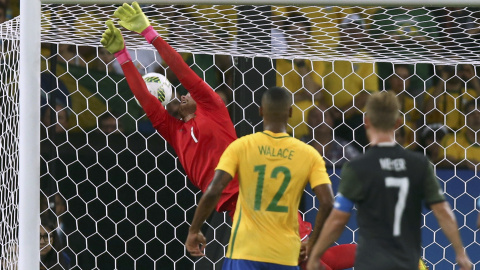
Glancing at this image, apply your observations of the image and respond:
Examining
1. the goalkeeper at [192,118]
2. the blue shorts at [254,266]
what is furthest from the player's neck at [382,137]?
the goalkeeper at [192,118]

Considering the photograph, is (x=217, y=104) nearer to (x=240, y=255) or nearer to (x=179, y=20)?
(x=179, y=20)

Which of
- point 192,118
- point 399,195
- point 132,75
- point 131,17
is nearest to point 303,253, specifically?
point 399,195

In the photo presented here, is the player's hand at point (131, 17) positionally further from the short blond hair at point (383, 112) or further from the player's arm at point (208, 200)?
the short blond hair at point (383, 112)

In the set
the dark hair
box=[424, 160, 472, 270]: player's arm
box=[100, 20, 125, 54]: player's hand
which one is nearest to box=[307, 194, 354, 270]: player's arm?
box=[424, 160, 472, 270]: player's arm

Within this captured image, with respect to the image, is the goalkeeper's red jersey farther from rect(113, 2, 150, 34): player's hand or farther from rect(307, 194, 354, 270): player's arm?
rect(307, 194, 354, 270): player's arm

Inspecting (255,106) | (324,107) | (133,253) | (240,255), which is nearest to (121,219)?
(133,253)

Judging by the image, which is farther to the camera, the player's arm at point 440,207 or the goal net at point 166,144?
the goal net at point 166,144

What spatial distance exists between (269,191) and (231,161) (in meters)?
0.20

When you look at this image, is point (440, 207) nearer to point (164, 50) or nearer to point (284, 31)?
point (164, 50)

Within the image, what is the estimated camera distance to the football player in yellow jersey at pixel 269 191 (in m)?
3.58

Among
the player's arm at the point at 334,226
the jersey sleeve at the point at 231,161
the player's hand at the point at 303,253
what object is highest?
the player's arm at the point at 334,226

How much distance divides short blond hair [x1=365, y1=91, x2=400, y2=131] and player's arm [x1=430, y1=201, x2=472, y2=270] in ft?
1.12

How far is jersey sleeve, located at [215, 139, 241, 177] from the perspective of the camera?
354 cm

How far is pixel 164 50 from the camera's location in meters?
4.27
